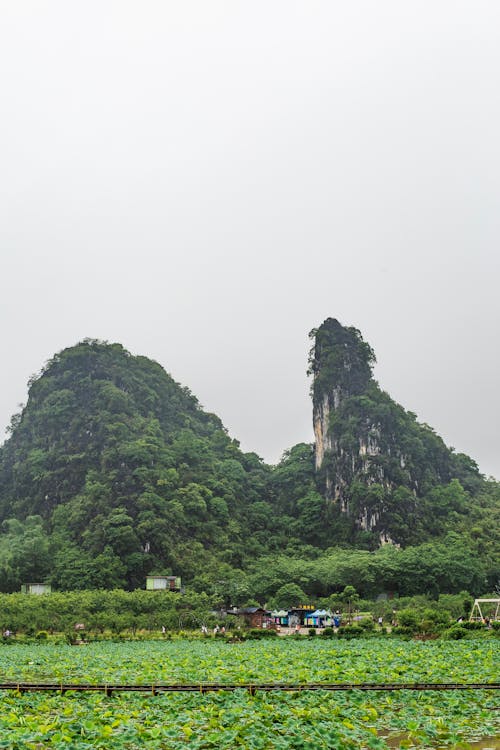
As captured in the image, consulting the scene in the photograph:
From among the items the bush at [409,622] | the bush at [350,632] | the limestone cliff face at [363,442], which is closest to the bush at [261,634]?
the bush at [350,632]

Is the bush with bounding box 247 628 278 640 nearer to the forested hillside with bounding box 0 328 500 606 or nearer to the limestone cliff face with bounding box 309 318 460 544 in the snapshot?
the forested hillside with bounding box 0 328 500 606

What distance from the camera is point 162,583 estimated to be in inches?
1634

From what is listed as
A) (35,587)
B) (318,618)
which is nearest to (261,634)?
(318,618)

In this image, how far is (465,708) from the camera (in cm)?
958

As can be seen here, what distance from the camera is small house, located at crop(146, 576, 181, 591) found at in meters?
41.1

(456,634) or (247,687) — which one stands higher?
(247,687)

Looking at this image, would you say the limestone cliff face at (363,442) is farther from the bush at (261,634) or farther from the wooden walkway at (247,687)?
the wooden walkway at (247,687)

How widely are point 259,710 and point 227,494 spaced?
4843 centimetres

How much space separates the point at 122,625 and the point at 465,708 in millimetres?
21998

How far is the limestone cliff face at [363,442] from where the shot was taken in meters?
55.6

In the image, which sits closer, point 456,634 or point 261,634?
point 456,634

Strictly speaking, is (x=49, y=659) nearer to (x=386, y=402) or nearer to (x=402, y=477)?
(x=402, y=477)

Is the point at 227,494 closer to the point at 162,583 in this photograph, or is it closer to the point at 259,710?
the point at 162,583

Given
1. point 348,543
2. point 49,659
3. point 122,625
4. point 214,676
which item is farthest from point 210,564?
point 214,676
